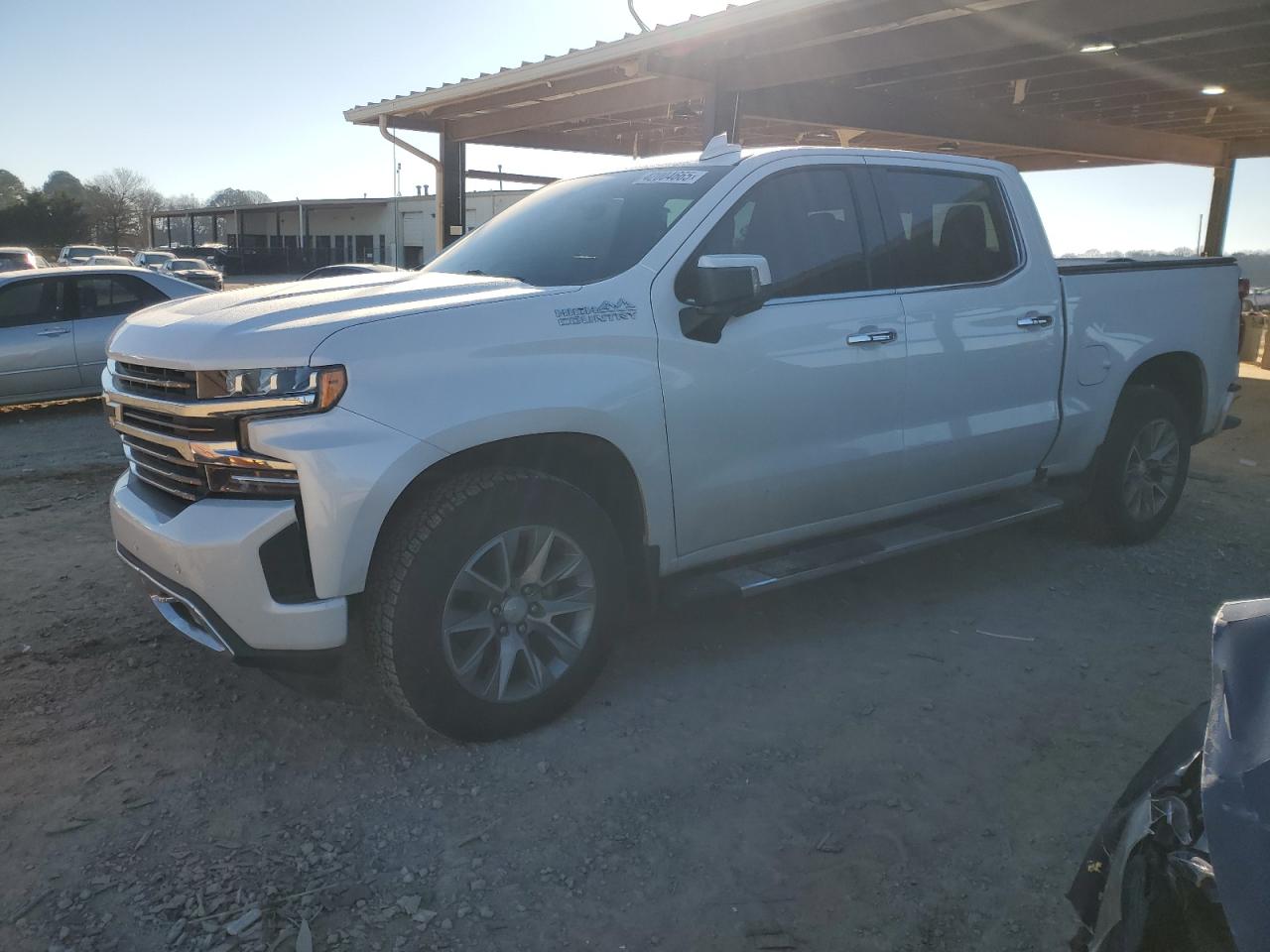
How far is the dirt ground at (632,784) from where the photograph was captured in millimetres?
2629

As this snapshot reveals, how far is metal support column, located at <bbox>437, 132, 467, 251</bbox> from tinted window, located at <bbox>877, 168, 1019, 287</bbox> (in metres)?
11.3

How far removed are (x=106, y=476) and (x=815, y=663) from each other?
558 cm

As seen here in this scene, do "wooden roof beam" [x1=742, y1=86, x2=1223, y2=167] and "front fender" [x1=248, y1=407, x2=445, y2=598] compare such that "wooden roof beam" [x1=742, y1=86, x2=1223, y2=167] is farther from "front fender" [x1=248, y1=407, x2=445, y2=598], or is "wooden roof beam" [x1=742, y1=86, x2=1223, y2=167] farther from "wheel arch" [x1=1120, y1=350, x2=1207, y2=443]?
"front fender" [x1=248, y1=407, x2=445, y2=598]

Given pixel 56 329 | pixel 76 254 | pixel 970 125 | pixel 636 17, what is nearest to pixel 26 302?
pixel 56 329

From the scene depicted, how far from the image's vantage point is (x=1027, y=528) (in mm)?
6289

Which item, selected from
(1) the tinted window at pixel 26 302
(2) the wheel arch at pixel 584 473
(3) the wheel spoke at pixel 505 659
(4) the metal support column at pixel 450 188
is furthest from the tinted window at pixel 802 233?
(4) the metal support column at pixel 450 188

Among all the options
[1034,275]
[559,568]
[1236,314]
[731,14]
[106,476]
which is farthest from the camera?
[731,14]

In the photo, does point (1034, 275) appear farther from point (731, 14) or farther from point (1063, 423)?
point (731, 14)

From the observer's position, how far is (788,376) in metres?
3.91

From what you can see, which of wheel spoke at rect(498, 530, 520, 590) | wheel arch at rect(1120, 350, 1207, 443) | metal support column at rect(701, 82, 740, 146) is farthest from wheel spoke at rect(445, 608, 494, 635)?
metal support column at rect(701, 82, 740, 146)

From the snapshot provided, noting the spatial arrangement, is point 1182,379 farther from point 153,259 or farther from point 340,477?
point 153,259

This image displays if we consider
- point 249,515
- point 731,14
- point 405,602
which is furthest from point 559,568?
point 731,14

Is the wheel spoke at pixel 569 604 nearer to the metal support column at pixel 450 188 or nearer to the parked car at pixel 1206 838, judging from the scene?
the parked car at pixel 1206 838

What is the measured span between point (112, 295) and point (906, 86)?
9269 millimetres
